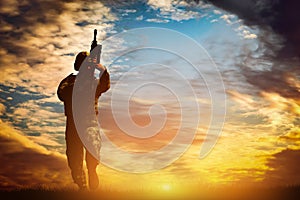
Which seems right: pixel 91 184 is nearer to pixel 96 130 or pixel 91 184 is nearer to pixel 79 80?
pixel 96 130

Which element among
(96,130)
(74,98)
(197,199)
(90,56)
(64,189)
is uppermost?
(90,56)

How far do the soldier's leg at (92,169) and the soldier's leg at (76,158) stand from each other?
240mm

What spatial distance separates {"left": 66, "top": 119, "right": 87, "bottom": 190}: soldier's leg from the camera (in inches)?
579

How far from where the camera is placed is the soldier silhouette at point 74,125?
14.7 m

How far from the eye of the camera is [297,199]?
13.5 meters

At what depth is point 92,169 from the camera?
14883mm

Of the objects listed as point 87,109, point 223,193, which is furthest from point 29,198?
point 223,193

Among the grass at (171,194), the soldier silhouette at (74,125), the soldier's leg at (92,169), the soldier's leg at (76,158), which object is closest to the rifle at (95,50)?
the soldier silhouette at (74,125)

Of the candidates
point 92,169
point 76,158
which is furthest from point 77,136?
point 92,169

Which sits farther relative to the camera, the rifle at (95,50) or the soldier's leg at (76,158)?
the rifle at (95,50)

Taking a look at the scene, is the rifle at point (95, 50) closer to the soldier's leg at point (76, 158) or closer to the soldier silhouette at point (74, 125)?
the soldier silhouette at point (74, 125)

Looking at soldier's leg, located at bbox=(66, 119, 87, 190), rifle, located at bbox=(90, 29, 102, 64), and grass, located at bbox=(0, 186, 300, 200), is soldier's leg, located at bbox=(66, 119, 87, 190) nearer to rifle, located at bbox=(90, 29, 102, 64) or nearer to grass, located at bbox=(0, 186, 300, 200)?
grass, located at bbox=(0, 186, 300, 200)

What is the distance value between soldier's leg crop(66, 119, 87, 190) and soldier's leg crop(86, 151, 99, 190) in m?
0.24

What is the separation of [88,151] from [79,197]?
187 centimetres
